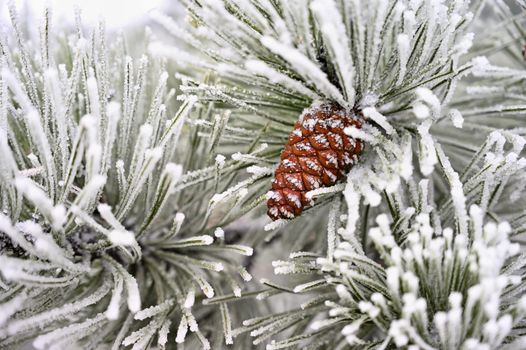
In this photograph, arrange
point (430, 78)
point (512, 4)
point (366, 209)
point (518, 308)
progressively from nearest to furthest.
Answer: point (518, 308) → point (430, 78) → point (366, 209) → point (512, 4)

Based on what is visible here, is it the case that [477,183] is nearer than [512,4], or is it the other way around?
[477,183]

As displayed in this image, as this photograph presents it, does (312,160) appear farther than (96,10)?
No

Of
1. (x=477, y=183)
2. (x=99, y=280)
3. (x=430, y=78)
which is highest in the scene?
(x=430, y=78)

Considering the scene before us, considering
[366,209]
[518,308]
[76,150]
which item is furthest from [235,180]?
[518,308]

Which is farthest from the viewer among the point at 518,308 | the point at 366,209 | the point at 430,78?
the point at 366,209

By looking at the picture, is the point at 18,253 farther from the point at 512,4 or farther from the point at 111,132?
the point at 512,4

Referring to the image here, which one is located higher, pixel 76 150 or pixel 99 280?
pixel 76 150

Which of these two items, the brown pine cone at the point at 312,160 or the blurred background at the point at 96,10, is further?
the blurred background at the point at 96,10

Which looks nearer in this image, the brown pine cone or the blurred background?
the brown pine cone
